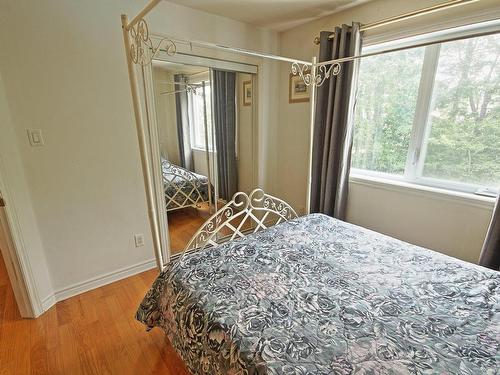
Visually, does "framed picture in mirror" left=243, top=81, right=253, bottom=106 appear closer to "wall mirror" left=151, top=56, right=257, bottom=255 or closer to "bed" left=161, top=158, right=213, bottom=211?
"wall mirror" left=151, top=56, right=257, bottom=255

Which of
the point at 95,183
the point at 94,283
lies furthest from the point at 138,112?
the point at 94,283

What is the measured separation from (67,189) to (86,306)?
2.99 ft

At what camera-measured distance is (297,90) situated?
9.34 ft

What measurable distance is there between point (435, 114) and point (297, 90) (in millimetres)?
1321

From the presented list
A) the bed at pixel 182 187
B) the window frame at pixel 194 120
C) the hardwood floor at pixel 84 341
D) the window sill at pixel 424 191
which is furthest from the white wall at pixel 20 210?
the window sill at pixel 424 191

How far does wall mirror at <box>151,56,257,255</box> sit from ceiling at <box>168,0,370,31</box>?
1.36 feet

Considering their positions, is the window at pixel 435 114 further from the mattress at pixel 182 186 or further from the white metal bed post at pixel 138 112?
the white metal bed post at pixel 138 112

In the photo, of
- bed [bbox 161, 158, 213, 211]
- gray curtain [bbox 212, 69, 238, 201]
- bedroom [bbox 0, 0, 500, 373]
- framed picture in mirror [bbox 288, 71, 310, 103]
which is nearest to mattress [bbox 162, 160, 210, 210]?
bed [bbox 161, 158, 213, 211]

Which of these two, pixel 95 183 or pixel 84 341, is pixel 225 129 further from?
pixel 84 341

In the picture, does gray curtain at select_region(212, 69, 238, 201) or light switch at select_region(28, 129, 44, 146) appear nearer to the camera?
light switch at select_region(28, 129, 44, 146)

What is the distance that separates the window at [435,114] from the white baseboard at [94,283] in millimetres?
2384

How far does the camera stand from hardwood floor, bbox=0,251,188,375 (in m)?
1.50

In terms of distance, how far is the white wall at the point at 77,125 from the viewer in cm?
168

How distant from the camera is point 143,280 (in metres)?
2.32
